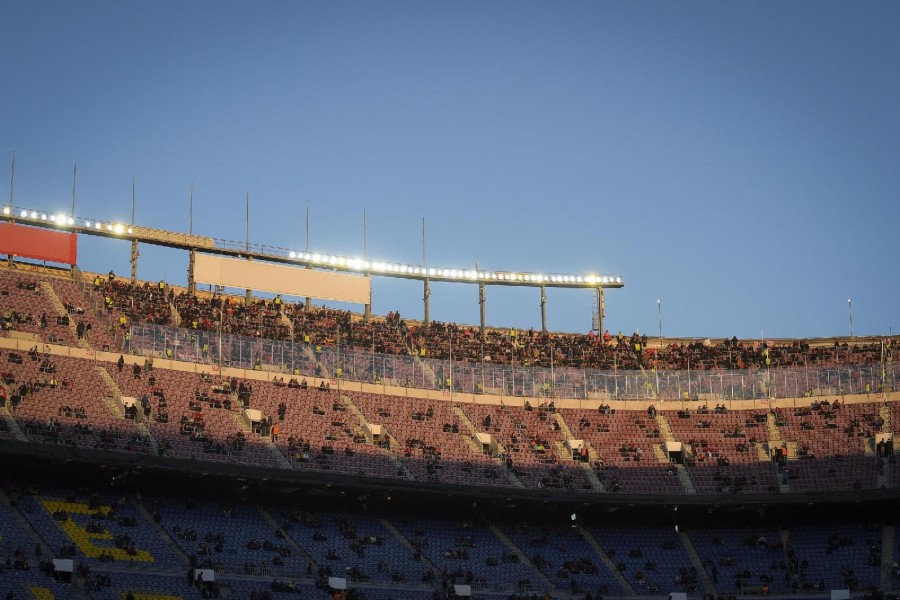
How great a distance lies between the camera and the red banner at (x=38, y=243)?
91.1 m

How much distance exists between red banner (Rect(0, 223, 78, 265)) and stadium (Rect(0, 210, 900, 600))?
104mm

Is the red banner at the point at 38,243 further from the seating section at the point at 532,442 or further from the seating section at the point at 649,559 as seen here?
the seating section at the point at 649,559

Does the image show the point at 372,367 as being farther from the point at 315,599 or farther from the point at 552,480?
the point at 315,599

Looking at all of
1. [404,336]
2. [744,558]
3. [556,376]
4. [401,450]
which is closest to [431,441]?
[401,450]

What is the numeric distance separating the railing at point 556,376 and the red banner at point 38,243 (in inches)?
480

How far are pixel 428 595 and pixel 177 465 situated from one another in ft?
51.5

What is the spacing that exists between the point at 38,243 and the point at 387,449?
2758cm

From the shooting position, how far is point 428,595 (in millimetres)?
77062

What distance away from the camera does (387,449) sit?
288 ft

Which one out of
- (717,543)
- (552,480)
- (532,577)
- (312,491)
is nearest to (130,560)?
(312,491)

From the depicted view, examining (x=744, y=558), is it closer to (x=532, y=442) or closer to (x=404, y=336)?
(x=532, y=442)

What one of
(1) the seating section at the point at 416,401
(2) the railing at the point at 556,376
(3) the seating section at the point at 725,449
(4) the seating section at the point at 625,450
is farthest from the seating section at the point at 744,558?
(2) the railing at the point at 556,376

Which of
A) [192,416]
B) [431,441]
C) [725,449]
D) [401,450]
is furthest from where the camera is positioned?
[725,449]

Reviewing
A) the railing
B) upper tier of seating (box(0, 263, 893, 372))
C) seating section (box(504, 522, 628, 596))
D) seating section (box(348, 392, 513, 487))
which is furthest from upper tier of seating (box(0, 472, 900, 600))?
upper tier of seating (box(0, 263, 893, 372))
